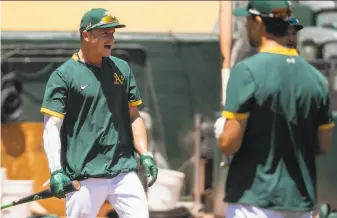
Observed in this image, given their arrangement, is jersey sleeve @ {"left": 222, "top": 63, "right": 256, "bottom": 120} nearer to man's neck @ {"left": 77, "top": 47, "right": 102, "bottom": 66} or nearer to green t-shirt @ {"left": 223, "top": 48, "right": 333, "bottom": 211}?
green t-shirt @ {"left": 223, "top": 48, "right": 333, "bottom": 211}

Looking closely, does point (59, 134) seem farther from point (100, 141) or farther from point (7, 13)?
point (7, 13)

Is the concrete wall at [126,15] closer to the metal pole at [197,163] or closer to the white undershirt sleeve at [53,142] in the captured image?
the metal pole at [197,163]

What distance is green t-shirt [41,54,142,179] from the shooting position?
4.96 meters

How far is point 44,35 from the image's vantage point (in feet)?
34.3

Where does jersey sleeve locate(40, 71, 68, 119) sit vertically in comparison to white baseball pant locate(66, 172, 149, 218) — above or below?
above

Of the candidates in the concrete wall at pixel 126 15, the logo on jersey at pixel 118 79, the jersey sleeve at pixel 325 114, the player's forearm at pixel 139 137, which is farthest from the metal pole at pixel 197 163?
the jersey sleeve at pixel 325 114

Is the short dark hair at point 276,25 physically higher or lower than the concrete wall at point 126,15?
higher

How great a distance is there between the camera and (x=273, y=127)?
3.81 metres

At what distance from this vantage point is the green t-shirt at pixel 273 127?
12.3ft

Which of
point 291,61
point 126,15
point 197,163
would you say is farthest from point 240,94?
point 126,15

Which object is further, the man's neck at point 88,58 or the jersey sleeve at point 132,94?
the jersey sleeve at point 132,94

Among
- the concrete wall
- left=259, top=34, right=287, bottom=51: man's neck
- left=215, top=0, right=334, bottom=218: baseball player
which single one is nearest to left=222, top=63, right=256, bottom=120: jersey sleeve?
left=215, top=0, right=334, bottom=218: baseball player

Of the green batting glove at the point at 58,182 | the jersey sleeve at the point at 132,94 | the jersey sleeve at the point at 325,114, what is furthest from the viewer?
the jersey sleeve at the point at 132,94

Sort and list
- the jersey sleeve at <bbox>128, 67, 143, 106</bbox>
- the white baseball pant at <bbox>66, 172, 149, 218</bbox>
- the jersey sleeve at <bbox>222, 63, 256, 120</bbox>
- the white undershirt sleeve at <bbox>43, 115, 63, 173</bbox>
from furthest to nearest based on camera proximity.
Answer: the jersey sleeve at <bbox>128, 67, 143, 106</bbox>, the white baseball pant at <bbox>66, 172, 149, 218</bbox>, the white undershirt sleeve at <bbox>43, 115, 63, 173</bbox>, the jersey sleeve at <bbox>222, 63, 256, 120</bbox>
